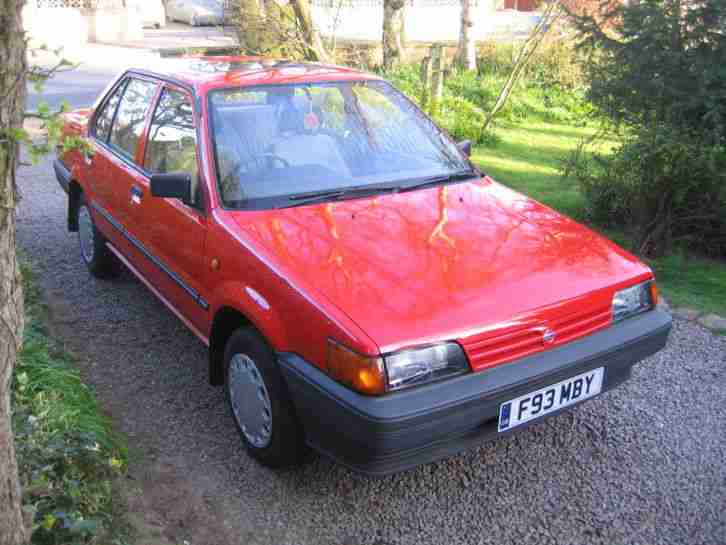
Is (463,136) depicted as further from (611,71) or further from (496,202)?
(496,202)

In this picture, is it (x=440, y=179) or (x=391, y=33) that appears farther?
(x=391, y=33)

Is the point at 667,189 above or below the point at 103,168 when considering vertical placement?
below

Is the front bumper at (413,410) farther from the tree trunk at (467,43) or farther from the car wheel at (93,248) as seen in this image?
the tree trunk at (467,43)


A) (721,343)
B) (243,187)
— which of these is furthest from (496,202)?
(721,343)

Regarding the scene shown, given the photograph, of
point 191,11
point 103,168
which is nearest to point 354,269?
point 103,168

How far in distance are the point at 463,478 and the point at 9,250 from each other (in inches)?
86.8

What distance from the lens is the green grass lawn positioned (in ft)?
17.9

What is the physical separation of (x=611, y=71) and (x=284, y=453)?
4.73 m

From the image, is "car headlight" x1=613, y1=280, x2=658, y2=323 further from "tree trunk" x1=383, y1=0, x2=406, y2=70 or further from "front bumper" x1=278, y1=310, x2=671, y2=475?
"tree trunk" x1=383, y1=0, x2=406, y2=70

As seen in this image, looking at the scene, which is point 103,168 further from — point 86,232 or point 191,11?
point 191,11

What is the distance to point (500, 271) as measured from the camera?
3.12m

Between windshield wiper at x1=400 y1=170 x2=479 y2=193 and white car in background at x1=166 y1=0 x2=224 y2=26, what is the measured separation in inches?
1017

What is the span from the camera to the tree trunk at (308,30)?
1030cm

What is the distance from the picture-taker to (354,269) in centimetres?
304
